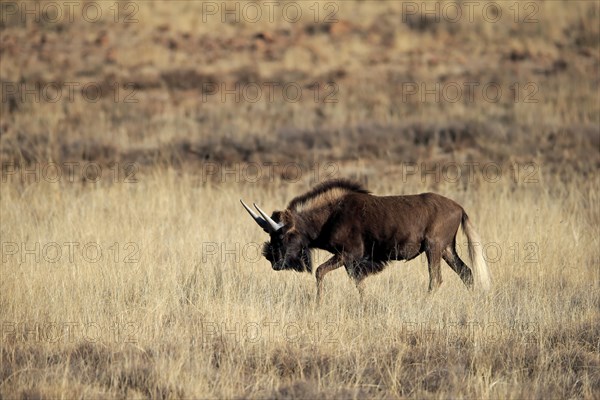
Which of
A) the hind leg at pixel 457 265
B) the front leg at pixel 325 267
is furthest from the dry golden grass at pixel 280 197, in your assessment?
the front leg at pixel 325 267

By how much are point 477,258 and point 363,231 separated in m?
1.41

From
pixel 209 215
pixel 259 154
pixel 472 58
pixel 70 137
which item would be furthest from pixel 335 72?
pixel 209 215

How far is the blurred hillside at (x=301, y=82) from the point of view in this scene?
60.7 feet

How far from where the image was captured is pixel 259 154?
18.4 meters

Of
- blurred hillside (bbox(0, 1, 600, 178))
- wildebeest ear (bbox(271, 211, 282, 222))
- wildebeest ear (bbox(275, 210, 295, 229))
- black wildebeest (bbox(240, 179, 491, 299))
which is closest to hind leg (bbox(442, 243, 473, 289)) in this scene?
black wildebeest (bbox(240, 179, 491, 299))

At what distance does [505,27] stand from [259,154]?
1216 cm

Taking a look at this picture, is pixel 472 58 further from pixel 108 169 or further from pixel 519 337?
pixel 519 337

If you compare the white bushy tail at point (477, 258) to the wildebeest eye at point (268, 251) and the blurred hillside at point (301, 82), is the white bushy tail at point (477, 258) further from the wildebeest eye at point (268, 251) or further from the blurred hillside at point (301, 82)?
the blurred hillside at point (301, 82)

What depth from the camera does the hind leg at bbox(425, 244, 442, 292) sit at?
392 inches

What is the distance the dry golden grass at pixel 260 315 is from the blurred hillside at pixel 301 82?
193 inches

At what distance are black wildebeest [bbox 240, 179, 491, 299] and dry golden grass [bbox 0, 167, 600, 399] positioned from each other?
0.35 metres

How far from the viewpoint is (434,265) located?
996cm

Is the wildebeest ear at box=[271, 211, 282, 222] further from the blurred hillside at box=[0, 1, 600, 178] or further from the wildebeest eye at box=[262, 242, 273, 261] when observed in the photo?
the blurred hillside at box=[0, 1, 600, 178]

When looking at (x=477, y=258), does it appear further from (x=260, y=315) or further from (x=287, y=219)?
(x=260, y=315)
